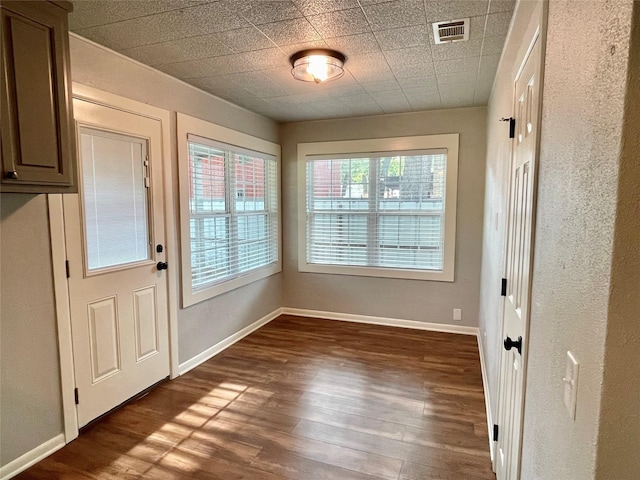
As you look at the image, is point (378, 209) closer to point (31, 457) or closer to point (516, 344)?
point (516, 344)

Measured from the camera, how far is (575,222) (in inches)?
31.0

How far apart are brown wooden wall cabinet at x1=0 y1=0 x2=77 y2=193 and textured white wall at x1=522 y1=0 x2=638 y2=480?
201 cm

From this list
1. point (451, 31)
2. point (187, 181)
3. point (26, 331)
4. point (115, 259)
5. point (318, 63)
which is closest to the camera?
point (26, 331)

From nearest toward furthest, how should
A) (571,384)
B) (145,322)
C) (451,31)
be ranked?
(571,384) < (451,31) < (145,322)

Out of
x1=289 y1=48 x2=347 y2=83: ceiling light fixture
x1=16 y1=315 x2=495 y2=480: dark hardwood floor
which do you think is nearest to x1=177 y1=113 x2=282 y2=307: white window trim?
x1=16 y1=315 x2=495 y2=480: dark hardwood floor

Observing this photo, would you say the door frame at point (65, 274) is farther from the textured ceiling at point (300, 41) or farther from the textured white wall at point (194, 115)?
the textured ceiling at point (300, 41)

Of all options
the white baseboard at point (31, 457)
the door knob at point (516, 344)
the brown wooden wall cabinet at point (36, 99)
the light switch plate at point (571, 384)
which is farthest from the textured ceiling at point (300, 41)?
the white baseboard at point (31, 457)

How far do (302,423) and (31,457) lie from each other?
5.08ft

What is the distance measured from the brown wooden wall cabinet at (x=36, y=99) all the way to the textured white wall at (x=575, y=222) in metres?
2.01

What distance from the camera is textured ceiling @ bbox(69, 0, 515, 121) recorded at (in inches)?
73.1

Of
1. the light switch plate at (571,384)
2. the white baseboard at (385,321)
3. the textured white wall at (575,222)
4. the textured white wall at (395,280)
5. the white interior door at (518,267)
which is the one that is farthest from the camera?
the white baseboard at (385,321)

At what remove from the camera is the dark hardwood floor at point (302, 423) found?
201cm

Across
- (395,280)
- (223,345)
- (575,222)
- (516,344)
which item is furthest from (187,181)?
(575,222)

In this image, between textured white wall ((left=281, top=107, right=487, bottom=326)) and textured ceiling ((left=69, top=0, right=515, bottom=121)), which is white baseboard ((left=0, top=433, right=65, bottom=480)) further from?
textured white wall ((left=281, top=107, right=487, bottom=326))
